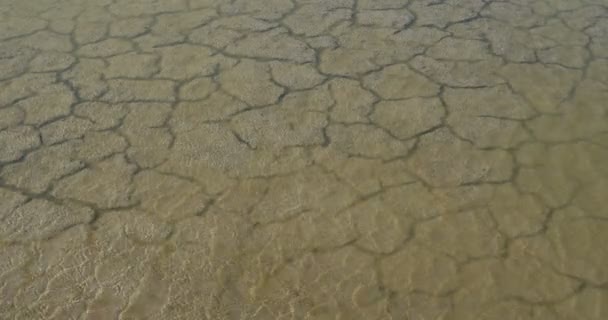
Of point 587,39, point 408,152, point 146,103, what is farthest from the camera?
point 587,39

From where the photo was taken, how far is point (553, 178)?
7.83 ft

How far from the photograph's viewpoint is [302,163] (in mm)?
2445

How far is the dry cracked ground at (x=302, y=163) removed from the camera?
1972 millimetres

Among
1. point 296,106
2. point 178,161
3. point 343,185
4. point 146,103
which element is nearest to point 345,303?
point 343,185

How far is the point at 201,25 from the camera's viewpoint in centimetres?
341

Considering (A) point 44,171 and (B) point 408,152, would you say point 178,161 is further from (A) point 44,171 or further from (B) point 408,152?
(B) point 408,152

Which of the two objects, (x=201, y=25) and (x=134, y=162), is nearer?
(x=134, y=162)

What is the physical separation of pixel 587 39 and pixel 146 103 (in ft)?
6.90

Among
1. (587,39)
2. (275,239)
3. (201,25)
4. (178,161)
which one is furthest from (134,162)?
(587,39)

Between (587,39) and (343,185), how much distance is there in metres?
1.71

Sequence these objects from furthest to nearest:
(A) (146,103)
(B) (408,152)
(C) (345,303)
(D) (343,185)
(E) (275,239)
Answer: (A) (146,103)
(B) (408,152)
(D) (343,185)
(E) (275,239)
(C) (345,303)

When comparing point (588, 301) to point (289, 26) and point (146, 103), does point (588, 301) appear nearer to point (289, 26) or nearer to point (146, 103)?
point (146, 103)

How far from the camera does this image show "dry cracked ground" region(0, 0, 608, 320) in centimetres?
197

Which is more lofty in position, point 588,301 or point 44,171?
point 44,171
